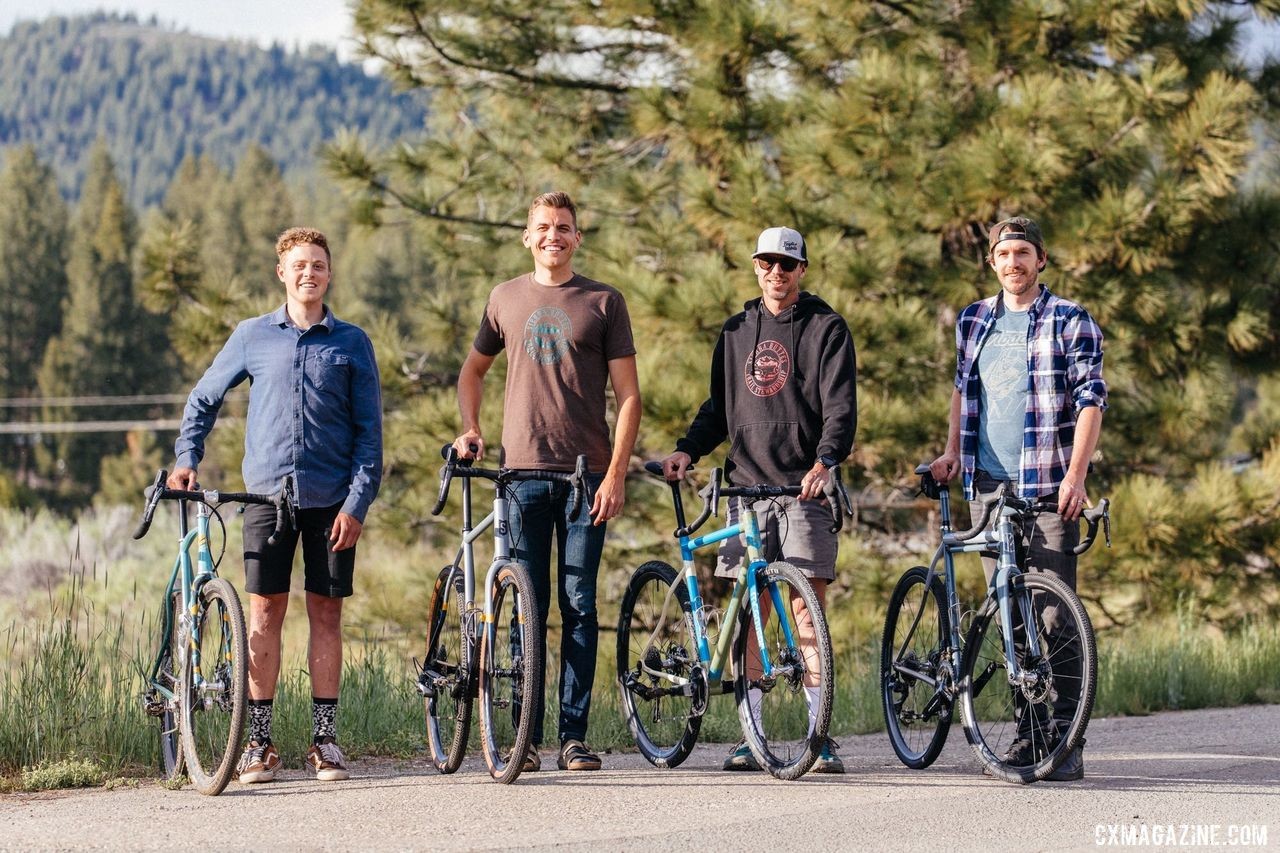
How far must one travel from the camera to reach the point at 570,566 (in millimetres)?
5773

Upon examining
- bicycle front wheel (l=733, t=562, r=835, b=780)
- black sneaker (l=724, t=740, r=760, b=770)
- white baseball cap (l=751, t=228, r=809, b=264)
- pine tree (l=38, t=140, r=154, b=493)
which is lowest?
black sneaker (l=724, t=740, r=760, b=770)

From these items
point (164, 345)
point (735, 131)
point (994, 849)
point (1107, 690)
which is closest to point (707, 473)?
point (735, 131)

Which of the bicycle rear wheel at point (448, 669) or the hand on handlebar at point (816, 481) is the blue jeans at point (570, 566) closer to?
the bicycle rear wheel at point (448, 669)

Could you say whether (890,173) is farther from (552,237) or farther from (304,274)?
(304,274)

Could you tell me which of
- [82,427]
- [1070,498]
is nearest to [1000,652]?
[1070,498]

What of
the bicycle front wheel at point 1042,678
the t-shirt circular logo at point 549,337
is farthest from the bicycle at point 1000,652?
the t-shirt circular logo at point 549,337

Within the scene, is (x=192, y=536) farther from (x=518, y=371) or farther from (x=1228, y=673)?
(x=1228, y=673)

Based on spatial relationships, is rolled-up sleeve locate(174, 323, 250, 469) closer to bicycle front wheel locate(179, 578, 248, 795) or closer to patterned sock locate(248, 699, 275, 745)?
bicycle front wheel locate(179, 578, 248, 795)

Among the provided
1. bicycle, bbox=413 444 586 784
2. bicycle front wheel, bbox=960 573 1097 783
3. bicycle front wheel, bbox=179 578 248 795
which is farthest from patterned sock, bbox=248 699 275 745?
bicycle front wheel, bbox=960 573 1097 783

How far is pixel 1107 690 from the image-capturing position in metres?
8.22

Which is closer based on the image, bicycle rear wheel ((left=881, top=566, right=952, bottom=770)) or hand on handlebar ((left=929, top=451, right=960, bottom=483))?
bicycle rear wheel ((left=881, top=566, right=952, bottom=770))

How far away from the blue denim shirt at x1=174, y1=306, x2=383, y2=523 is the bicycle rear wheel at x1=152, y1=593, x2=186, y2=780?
525 mm

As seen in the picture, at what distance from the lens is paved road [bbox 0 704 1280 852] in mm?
4535

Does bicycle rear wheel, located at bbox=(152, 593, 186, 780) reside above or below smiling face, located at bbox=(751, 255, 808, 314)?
below
